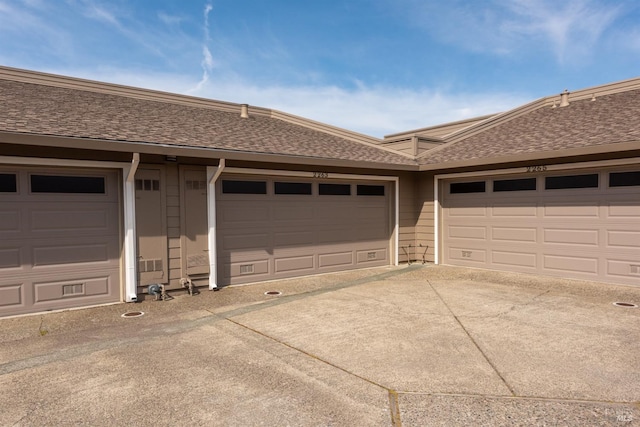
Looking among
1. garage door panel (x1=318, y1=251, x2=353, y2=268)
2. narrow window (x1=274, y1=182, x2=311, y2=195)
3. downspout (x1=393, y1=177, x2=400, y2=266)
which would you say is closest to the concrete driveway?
garage door panel (x1=318, y1=251, x2=353, y2=268)

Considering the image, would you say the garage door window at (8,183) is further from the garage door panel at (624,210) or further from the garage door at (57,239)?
the garage door panel at (624,210)

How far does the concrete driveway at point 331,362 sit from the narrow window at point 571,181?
234cm

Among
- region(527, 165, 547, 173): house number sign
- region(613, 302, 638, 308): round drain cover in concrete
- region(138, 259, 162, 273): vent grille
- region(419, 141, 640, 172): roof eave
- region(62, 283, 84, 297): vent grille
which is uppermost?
region(419, 141, 640, 172): roof eave

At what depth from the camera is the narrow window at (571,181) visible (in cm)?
808

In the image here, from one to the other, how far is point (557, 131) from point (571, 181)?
1586mm

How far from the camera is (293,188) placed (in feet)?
29.6

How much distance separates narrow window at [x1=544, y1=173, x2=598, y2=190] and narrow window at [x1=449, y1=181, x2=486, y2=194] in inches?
58.9

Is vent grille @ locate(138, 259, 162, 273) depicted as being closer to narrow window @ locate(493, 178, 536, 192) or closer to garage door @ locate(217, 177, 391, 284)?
garage door @ locate(217, 177, 391, 284)

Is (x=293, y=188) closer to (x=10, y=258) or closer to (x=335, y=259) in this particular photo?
(x=335, y=259)

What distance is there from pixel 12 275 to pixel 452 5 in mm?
11665

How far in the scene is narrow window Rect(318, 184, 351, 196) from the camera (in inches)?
373

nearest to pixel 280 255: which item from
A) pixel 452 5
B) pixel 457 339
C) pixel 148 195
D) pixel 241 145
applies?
pixel 241 145

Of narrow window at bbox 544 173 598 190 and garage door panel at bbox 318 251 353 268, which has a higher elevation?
narrow window at bbox 544 173 598 190

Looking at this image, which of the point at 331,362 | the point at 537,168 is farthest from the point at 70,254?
the point at 537,168
